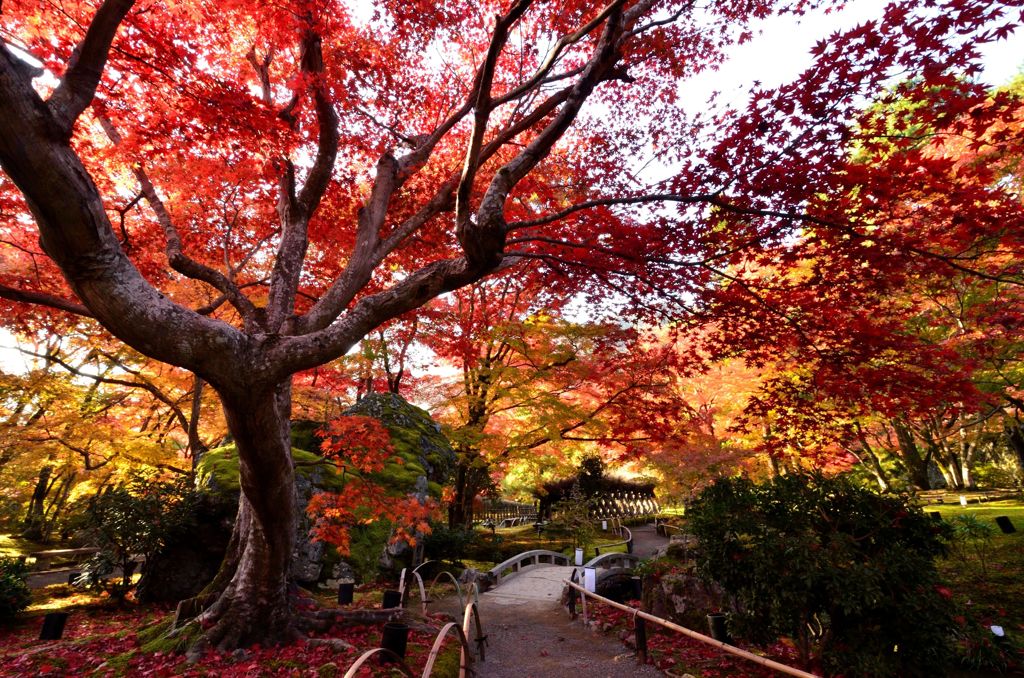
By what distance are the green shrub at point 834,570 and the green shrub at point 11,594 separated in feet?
40.0

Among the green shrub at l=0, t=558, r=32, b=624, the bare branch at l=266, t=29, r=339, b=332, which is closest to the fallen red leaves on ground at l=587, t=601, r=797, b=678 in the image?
the bare branch at l=266, t=29, r=339, b=332

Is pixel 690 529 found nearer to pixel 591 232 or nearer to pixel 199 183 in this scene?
pixel 591 232

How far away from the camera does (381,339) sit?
616 inches

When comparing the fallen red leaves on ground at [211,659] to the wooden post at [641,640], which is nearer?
the fallen red leaves on ground at [211,659]

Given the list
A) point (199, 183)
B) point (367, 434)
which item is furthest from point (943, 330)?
point (199, 183)

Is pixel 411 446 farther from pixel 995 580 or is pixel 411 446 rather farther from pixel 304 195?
pixel 995 580

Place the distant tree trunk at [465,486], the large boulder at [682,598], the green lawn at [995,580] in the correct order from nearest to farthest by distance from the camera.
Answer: the green lawn at [995,580] < the large boulder at [682,598] < the distant tree trunk at [465,486]

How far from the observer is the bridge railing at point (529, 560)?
1283 centimetres

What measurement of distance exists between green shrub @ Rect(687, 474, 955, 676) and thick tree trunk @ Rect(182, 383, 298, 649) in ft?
16.7

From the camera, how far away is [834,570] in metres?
4.79

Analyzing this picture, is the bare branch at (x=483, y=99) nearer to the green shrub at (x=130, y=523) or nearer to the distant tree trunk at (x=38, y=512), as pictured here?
the green shrub at (x=130, y=523)

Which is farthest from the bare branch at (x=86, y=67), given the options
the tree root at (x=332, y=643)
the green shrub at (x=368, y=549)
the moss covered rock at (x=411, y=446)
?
the moss covered rock at (x=411, y=446)

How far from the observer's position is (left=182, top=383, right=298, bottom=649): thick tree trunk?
4.84 m

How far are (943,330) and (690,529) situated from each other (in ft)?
33.8
